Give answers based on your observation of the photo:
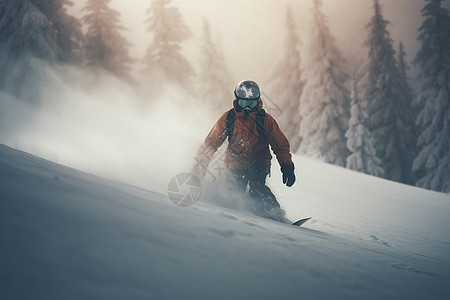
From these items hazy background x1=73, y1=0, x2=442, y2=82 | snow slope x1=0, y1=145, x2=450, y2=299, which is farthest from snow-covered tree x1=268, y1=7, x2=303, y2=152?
snow slope x1=0, y1=145, x2=450, y2=299

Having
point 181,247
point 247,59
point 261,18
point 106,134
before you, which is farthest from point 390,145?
point 261,18

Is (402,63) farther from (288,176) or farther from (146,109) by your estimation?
(288,176)

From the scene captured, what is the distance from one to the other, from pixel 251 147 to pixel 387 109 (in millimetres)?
19089

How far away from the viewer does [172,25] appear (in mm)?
20516

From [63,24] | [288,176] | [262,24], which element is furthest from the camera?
[262,24]

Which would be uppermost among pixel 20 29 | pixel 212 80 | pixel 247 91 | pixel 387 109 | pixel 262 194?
pixel 212 80

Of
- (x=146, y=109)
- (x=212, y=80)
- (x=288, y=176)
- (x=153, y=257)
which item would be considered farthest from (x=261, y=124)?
(x=212, y=80)

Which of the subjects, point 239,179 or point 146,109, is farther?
point 146,109

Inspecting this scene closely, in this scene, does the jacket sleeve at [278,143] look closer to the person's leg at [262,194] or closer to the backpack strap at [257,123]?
the backpack strap at [257,123]

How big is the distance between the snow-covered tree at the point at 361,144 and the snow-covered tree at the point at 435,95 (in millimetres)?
2228

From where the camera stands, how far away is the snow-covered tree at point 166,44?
20.3 m

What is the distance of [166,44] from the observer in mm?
20547

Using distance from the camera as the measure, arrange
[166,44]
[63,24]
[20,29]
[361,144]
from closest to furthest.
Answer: [20,29]
[63,24]
[361,144]
[166,44]

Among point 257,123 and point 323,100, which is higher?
point 323,100
